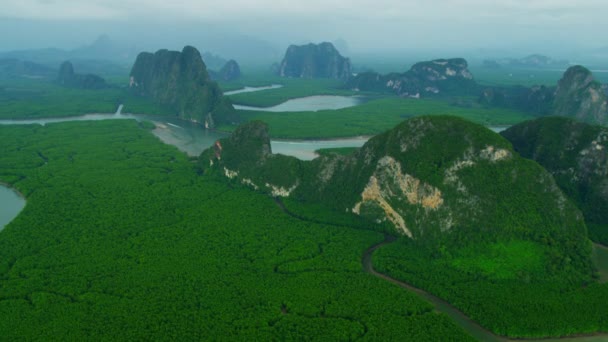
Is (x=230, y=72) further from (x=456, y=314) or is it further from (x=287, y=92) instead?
(x=456, y=314)

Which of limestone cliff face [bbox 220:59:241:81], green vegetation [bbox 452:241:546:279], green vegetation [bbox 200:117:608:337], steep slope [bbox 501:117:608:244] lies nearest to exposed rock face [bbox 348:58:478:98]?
limestone cliff face [bbox 220:59:241:81]

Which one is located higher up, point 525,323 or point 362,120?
point 362,120

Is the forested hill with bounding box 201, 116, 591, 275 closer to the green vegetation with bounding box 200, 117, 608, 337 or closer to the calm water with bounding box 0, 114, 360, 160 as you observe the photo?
the green vegetation with bounding box 200, 117, 608, 337

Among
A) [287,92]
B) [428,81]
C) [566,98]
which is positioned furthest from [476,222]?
[428,81]

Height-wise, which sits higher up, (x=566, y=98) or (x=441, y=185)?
(x=566, y=98)

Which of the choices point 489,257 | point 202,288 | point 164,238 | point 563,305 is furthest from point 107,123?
point 563,305

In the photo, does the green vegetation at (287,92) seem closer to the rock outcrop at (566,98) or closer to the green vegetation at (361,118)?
the green vegetation at (361,118)

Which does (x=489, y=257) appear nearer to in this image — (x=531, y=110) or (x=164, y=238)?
(x=164, y=238)
